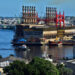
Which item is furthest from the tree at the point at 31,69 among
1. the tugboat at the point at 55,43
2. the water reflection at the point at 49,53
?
the tugboat at the point at 55,43

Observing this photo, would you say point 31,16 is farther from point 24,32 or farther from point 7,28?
point 7,28

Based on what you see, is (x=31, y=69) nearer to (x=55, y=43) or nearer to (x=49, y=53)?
(x=49, y=53)

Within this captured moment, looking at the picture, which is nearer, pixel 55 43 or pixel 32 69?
pixel 32 69

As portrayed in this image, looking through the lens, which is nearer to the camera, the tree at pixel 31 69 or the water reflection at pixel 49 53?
the tree at pixel 31 69

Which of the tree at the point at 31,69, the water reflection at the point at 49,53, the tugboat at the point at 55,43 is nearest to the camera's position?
the tree at the point at 31,69

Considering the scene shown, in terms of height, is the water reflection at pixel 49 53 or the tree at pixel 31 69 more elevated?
the tree at pixel 31 69

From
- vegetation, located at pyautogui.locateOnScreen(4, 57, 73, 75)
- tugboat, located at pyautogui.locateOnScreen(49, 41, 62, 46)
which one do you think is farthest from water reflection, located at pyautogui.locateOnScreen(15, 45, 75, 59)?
vegetation, located at pyautogui.locateOnScreen(4, 57, 73, 75)

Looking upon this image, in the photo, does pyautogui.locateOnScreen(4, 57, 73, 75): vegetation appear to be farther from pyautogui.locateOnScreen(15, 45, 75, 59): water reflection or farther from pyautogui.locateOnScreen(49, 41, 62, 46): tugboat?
pyautogui.locateOnScreen(49, 41, 62, 46): tugboat

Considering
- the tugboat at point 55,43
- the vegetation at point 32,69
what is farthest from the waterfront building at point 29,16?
the vegetation at point 32,69

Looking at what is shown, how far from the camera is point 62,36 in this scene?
1074 inches

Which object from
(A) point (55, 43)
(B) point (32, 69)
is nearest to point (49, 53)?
(A) point (55, 43)

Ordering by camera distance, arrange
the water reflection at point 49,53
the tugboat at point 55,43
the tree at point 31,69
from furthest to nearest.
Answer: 1. the tugboat at point 55,43
2. the water reflection at point 49,53
3. the tree at point 31,69

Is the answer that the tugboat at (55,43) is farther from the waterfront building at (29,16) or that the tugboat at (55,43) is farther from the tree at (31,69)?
the tree at (31,69)

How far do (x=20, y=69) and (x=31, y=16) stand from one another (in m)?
23.1
